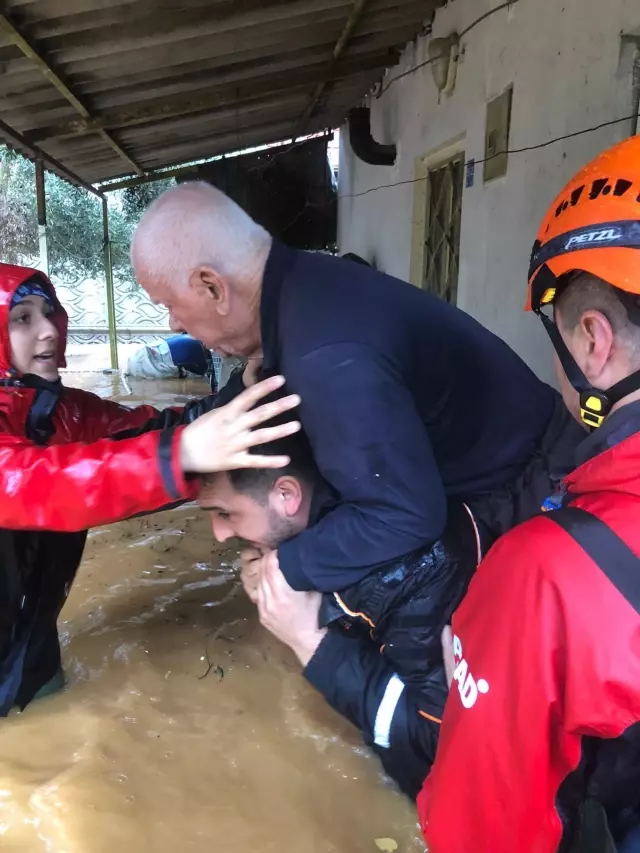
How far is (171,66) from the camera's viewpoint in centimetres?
523

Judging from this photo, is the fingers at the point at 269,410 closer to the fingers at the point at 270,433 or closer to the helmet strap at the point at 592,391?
the fingers at the point at 270,433

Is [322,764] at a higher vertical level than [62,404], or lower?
lower

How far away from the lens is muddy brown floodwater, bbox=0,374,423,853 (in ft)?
5.92

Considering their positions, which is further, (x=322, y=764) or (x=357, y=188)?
(x=357, y=188)

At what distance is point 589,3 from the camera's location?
10.1 ft

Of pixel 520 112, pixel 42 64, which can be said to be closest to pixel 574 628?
pixel 520 112

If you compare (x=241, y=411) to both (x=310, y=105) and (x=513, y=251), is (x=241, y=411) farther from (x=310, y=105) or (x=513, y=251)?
(x=310, y=105)

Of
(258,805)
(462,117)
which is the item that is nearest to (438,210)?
(462,117)

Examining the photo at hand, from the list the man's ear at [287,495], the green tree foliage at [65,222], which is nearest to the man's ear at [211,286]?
the man's ear at [287,495]

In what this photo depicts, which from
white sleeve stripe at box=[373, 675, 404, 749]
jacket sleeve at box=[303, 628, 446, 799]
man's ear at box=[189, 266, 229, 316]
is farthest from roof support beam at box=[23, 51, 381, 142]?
white sleeve stripe at box=[373, 675, 404, 749]

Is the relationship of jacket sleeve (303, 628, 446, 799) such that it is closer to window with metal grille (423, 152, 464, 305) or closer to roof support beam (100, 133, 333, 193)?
window with metal grille (423, 152, 464, 305)

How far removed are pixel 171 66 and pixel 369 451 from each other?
4702 mm

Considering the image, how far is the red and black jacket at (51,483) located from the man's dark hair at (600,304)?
100 cm

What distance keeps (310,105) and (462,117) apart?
10.4 feet
